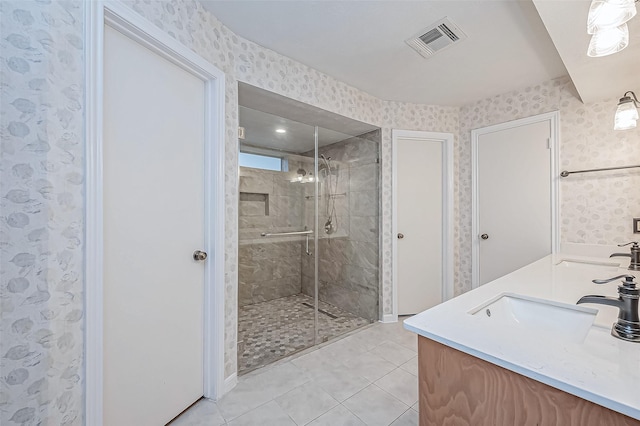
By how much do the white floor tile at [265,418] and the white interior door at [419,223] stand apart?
1.79m

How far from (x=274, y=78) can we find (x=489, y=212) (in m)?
2.42

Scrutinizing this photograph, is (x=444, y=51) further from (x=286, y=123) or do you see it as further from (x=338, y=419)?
(x=338, y=419)

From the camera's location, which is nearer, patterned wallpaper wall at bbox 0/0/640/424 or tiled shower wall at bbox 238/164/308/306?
patterned wallpaper wall at bbox 0/0/640/424

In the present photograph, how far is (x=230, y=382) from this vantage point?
1.68m

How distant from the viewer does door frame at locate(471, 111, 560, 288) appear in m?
2.31

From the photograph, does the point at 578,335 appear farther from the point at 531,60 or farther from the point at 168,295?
the point at 531,60

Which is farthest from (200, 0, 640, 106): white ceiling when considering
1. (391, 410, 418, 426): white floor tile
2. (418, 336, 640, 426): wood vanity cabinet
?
(391, 410, 418, 426): white floor tile

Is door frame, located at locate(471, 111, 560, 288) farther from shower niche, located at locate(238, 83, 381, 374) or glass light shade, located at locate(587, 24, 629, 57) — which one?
glass light shade, located at locate(587, 24, 629, 57)

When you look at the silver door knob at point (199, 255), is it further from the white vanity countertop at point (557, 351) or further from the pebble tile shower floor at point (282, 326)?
the white vanity countertop at point (557, 351)

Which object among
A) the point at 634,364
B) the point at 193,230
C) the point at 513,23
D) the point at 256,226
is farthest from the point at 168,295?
the point at 513,23

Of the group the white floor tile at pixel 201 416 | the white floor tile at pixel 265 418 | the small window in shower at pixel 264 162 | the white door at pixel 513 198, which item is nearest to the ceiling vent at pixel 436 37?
the white door at pixel 513 198

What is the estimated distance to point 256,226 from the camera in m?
2.68

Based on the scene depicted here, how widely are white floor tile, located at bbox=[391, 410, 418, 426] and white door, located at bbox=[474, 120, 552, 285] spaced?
1821 mm

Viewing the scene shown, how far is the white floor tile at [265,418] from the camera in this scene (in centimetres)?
141
